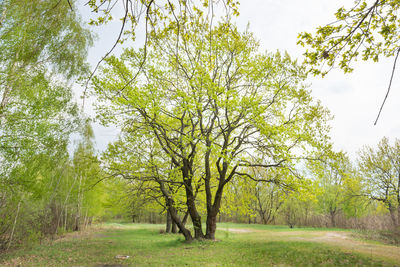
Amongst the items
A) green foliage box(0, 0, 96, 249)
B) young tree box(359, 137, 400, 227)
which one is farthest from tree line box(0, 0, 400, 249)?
young tree box(359, 137, 400, 227)

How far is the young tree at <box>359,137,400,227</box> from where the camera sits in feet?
66.2

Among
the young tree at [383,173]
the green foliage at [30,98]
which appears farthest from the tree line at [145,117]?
the young tree at [383,173]

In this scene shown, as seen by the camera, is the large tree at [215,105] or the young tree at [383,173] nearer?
the large tree at [215,105]

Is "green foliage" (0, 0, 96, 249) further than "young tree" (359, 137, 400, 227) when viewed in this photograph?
No

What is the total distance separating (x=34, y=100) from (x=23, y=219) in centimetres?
530

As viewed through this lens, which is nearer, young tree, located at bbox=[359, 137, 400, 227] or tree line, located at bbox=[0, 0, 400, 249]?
tree line, located at bbox=[0, 0, 400, 249]

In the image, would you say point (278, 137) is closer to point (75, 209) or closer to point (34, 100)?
point (34, 100)

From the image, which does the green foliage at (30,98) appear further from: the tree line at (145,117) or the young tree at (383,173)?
the young tree at (383,173)

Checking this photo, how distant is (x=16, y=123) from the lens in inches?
315

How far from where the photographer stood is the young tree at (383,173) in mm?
20172

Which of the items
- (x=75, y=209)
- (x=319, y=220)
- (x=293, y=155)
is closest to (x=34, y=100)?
(x=293, y=155)

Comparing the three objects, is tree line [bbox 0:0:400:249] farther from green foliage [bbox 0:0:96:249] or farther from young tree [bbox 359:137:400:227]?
young tree [bbox 359:137:400:227]

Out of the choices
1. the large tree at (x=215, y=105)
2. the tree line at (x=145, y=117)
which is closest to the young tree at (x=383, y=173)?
the tree line at (x=145, y=117)

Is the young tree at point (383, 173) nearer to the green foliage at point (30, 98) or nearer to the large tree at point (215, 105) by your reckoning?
the large tree at point (215, 105)
